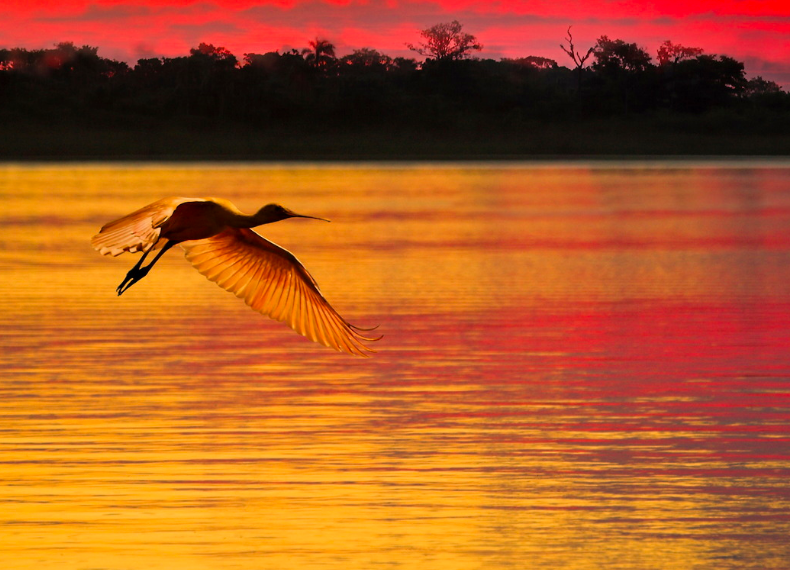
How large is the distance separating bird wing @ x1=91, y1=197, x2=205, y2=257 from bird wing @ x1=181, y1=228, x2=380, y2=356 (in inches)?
56.2

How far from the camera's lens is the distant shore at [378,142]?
125 metres

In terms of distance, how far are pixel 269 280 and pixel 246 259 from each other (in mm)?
272

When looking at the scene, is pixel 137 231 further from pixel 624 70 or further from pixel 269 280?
pixel 624 70

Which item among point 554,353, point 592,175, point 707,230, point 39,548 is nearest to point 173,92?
point 592,175

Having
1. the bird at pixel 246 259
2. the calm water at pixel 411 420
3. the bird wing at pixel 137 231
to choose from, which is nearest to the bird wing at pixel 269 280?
the bird at pixel 246 259

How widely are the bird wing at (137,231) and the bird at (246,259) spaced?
0.01 metres

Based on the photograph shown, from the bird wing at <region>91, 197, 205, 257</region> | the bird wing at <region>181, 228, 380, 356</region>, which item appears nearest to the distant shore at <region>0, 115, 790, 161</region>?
the bird wing at <region>181, 228, 380, 356</region>

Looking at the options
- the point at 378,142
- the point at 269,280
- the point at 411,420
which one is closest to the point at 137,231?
the point at 269,280

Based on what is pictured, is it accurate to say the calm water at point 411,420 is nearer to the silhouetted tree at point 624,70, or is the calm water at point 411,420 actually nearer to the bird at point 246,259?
the bird at point 246,259

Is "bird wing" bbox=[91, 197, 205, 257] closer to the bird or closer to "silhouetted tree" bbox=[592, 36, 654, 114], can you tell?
the bird

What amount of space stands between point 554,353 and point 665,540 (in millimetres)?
8788

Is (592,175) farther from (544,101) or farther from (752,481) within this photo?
(752,481)

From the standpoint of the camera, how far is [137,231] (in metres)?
9.07

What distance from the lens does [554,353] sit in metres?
19.6
